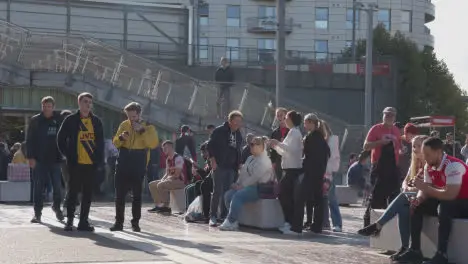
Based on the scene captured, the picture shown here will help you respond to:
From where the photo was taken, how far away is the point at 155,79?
2959cm

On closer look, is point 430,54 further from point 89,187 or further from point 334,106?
point 89,187

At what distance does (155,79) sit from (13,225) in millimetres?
15333

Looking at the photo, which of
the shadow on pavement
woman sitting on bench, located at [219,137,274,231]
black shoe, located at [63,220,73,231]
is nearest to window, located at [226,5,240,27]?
woman sitting on bench, located at [219,137,274,231]

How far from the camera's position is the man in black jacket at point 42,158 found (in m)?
15.1

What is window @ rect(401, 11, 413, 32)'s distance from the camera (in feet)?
266

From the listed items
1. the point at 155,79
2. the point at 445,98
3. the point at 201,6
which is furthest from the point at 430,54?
the point at 155,79

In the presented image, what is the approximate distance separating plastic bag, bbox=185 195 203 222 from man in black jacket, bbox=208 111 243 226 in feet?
2.41

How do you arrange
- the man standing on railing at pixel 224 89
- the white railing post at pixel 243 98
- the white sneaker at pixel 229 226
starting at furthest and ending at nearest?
the white railing post at pixel 243 98
the man standing on railing at pixel 224 89
the white sneaker at pixel 229 226

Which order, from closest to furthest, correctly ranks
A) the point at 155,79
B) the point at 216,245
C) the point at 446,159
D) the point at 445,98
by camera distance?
the point at 446,159 < the point at 216,245 < the point at 155,79 < the point at 445,98

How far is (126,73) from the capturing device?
29547mm

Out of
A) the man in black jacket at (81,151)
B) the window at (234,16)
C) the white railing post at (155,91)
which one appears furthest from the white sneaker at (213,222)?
the window at (234,16)

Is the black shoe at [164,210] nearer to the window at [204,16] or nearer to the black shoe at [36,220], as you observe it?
the black shoe at [36,220]

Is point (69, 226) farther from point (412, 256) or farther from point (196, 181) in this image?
point (412, 256)

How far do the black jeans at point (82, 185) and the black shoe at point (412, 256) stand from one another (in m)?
4.76
